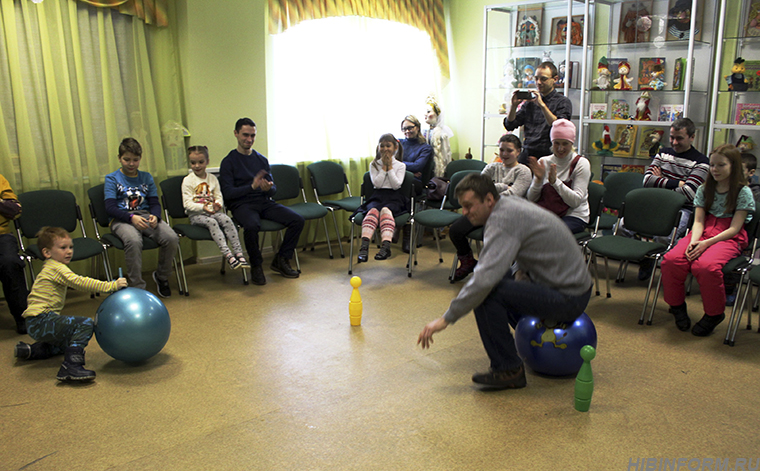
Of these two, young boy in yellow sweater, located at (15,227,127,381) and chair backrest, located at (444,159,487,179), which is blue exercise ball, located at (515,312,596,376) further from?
chair backrest, located at (444,159,487,179)

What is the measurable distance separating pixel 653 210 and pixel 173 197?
3858 mm

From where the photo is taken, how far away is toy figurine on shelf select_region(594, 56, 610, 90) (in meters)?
6.17

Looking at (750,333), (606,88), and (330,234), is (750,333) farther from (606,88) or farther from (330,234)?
(330,234)

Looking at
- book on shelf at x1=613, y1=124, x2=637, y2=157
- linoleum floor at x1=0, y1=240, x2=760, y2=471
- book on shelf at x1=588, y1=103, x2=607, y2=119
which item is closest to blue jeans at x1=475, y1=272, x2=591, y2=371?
linoleum floor at x1=0, y1=240, x2=760, y2=471

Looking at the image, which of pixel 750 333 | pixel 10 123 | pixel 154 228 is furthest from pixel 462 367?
pixel 10 123

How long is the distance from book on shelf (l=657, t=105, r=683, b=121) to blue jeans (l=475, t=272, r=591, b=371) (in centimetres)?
342

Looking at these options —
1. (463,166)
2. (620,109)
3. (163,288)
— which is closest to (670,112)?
(620,109)

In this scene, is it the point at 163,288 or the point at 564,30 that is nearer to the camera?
the point at 163,288

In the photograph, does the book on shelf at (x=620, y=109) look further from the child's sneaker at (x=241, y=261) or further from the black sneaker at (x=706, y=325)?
the child's sneaker at (x=241, y=261)

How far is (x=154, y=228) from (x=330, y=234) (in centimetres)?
230

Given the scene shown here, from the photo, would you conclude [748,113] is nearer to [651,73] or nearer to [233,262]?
[651,73]

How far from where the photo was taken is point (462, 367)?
3553 mm

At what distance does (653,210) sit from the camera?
4.49 metres

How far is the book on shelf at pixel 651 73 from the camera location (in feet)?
19.2
